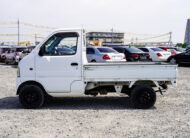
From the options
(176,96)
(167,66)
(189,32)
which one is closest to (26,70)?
(167,66)

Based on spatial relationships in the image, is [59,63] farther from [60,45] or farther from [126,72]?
[126,72]

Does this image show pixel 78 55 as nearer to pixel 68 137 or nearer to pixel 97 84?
pixel 97 84

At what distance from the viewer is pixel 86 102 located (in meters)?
7.39

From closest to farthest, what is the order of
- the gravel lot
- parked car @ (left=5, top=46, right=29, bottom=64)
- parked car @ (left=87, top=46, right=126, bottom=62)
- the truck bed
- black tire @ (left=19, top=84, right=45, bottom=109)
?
the gravel lot, the truck bed, black tire @ (left=19, top=84, right=45, bottom=109), parked car @ (left=87, top=46, right=126, bottom=62), parked car @ (left=5, top=46, right=29, bottom=64)

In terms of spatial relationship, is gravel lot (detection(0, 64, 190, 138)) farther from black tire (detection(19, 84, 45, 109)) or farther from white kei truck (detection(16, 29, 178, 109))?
white kei truck (detection(16, 29, 178, 109))

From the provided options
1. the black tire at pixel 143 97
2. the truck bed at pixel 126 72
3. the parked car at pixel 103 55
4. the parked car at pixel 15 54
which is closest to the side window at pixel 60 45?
the truck bed at pixel 126 72

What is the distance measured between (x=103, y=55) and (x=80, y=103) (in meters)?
7.91

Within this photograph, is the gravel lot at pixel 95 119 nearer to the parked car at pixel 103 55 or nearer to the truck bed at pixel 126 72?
A: the truck bed at pixel 126 72

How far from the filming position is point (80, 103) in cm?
727

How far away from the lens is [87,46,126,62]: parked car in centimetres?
1455

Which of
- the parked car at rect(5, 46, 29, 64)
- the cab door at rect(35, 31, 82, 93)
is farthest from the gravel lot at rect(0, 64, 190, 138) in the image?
the parked car at rect(5, 46, 29, 64)

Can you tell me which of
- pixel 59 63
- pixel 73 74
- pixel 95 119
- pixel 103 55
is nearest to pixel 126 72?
pixel 73 74

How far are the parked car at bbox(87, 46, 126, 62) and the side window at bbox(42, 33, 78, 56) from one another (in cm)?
803

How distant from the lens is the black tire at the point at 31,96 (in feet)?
21.2
